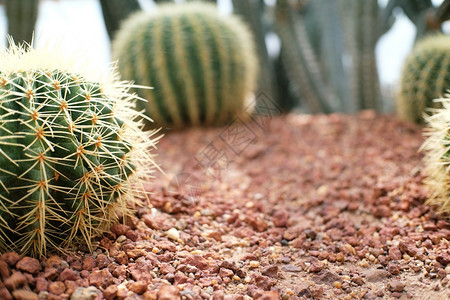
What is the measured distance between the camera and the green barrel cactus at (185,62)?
384 centimetres

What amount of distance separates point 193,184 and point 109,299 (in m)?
1.28

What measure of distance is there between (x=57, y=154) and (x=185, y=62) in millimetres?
2465

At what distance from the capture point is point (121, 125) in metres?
1.76

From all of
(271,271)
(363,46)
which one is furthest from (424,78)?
(271,271)

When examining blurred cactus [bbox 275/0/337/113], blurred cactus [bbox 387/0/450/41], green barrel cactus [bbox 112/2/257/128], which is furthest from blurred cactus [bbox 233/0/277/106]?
blurred cactus [bbox 387/0/450/41]

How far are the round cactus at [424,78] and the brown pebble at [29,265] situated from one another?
9.91ft

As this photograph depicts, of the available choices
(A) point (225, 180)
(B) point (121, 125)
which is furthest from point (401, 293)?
(A) point (225, 180)

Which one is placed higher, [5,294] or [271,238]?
[5,294]

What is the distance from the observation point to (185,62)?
3.87 meters

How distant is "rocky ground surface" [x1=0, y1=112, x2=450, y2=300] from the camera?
147 centimetres

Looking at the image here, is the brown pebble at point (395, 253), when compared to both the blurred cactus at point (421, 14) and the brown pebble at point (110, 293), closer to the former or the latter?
the brown pebble at point (110, 293)

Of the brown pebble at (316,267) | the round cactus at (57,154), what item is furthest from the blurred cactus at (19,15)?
the brown pebble at (316,267)

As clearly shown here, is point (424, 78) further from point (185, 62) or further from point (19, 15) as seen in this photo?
point (19, 15)

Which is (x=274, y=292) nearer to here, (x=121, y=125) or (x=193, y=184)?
(x=121, y=125)
